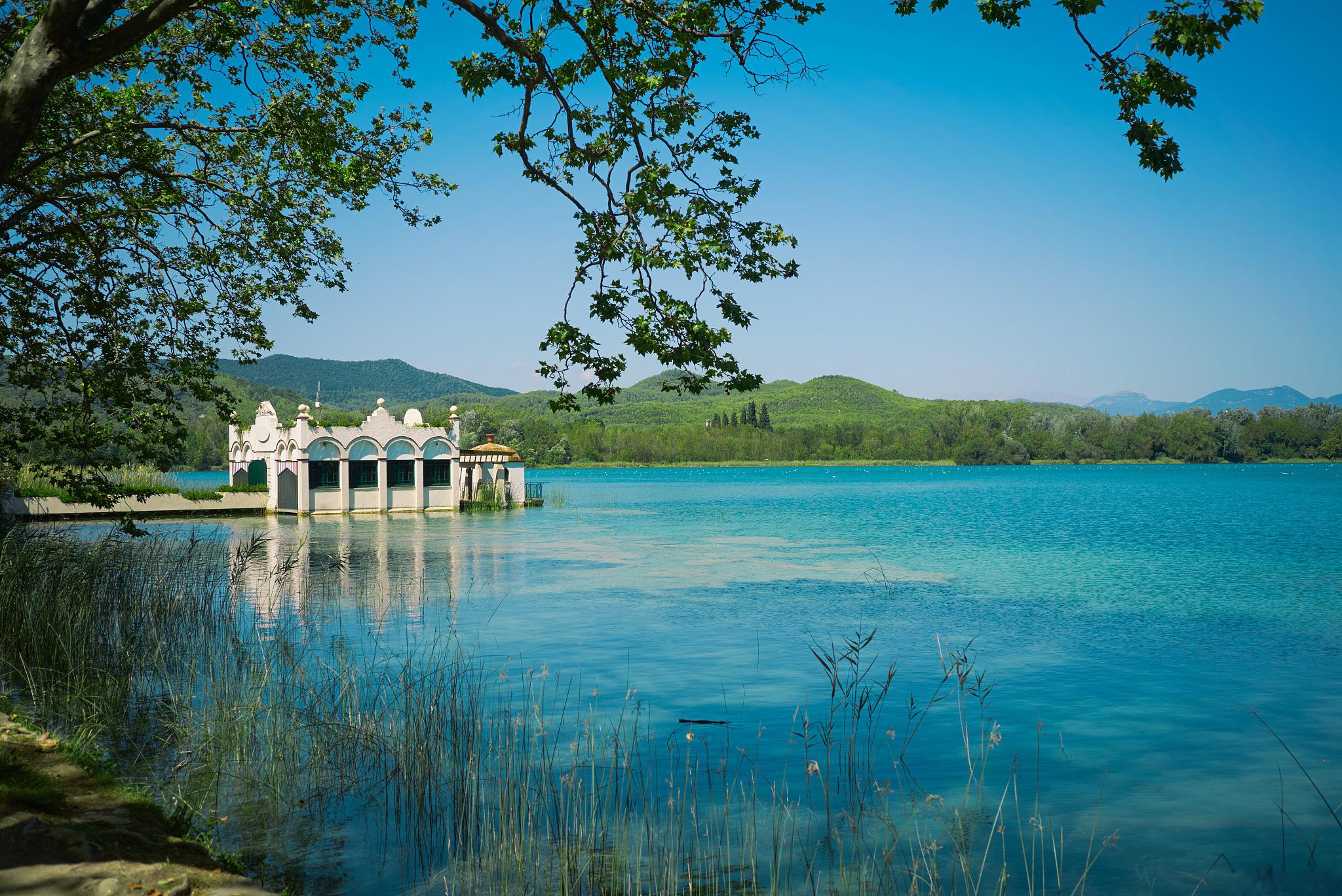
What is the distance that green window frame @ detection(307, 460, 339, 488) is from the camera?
1703 inches

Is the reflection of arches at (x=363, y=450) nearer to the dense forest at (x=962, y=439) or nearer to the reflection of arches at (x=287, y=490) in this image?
the reflection of arches at (x=287, y=490)

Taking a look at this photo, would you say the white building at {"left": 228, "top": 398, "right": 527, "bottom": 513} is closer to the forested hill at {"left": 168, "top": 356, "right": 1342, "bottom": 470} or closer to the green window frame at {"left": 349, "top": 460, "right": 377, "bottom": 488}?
the green window frame at {"left": 349, "top": 460, "right": 377, "bottom": 488}

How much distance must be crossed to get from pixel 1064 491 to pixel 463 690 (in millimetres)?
77646

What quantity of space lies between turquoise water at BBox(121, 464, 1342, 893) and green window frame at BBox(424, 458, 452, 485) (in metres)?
4.07

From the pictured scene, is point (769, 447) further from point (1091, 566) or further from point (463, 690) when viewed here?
point (463, 690)

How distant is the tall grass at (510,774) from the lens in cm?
609

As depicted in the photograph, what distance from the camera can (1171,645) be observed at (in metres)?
15.6

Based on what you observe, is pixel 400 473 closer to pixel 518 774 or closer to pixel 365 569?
pixel 365 569

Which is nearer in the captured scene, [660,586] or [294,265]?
[294,265]

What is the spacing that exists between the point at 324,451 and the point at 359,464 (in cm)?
207

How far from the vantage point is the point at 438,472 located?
4838 centimetres

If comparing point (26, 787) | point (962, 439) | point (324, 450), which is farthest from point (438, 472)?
point (962, 439)

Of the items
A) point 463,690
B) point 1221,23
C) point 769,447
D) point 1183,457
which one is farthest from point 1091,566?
point 769,447

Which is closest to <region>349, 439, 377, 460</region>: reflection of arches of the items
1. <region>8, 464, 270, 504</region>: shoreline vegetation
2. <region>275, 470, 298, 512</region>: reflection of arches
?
<region>275, 470, 298, 512</region>: reflection of arches
